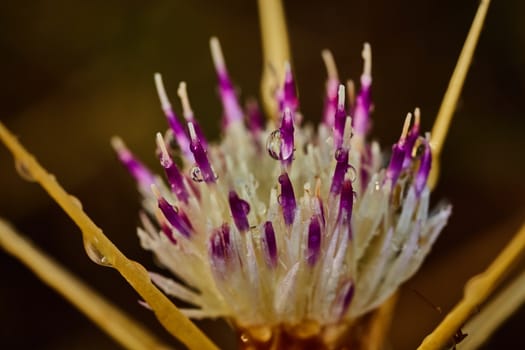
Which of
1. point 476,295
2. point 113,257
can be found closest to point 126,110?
point 113,257

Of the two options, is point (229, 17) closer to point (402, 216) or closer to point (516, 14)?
point (516, 14)

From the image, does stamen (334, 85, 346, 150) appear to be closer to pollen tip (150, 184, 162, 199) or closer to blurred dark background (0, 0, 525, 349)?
pollen tip (150, 184, 162, 199)

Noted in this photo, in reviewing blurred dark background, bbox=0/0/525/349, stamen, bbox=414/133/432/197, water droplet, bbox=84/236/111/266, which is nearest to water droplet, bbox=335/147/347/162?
stamen, bbox=414/133/432/197

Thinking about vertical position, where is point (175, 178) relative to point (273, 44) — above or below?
below

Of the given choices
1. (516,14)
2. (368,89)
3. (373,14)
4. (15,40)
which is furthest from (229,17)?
(368,89)

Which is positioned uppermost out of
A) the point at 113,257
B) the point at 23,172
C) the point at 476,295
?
the point at 23,172

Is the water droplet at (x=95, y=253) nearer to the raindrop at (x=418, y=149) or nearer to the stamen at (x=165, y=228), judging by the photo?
the stamen at (x=165, y=228)

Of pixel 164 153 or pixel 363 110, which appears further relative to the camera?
pixel 363 110

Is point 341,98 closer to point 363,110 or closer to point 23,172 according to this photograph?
point 363,110
